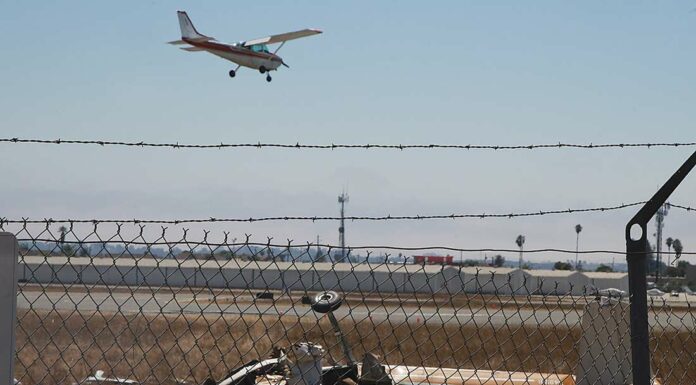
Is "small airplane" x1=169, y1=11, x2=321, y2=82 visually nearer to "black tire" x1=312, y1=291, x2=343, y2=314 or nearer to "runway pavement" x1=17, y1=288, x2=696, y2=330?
"runway pavement" x1=17, y1=288, x2=696, y2=330

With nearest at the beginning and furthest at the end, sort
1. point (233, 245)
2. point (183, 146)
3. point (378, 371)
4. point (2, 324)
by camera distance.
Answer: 1. point (2, 324)
2. point (233, 245)
3. point (183, 146)
4. point (378, 371)

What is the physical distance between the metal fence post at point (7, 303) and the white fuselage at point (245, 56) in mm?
45472

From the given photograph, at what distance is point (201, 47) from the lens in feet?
164

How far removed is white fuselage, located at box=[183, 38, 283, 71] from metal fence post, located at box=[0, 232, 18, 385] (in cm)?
4547

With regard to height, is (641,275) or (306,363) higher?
(641,275)

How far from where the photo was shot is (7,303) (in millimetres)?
3805

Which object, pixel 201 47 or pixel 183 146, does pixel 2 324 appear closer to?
pixel 183 146

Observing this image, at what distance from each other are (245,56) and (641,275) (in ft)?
145

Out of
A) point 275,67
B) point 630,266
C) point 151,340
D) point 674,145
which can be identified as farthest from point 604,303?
point 275,67

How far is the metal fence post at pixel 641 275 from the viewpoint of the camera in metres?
5.38

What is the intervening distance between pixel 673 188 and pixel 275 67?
1748 inches

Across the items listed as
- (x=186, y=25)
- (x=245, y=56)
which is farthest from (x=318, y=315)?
(x=186, y=25)

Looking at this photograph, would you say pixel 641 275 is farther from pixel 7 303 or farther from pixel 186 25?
pixel 186 25

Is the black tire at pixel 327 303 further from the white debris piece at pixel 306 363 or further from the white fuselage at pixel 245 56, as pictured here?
the white fuselage at pixel 245 56
